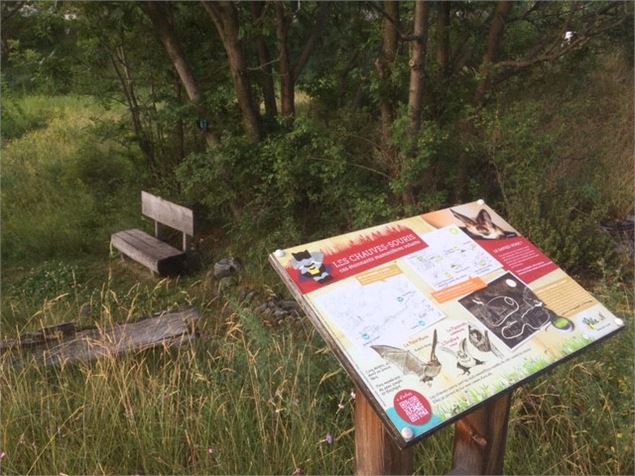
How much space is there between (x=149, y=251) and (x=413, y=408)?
15.9 ft

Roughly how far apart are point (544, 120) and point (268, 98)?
9.97 ft

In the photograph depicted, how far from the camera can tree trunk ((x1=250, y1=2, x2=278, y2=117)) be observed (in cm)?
583

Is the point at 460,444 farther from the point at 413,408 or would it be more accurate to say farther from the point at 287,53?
the point at 287,53

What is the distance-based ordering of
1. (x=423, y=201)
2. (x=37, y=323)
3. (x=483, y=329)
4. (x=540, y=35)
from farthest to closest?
(x=540, y=35) < (x=423, y=201) < (x=37, y=323) < (x=483, y=329)

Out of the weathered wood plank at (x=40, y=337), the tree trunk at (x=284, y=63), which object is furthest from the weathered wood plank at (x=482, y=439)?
the tree trunk at (x=284, y=63)

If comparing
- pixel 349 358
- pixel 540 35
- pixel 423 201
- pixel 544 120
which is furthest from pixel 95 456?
pixel 540 35

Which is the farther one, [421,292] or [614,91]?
[614,91]

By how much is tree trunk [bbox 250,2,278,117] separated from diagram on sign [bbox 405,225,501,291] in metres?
4.36

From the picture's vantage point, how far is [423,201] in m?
4.78

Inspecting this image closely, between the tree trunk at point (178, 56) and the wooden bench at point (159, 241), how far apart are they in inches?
36.1

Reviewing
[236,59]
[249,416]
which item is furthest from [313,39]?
[249,416]

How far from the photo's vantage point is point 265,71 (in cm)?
615

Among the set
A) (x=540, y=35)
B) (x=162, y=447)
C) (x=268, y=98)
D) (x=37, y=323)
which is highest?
(x=540, y=35)

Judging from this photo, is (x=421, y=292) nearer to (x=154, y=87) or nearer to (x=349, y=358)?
(x=349, y=358)
